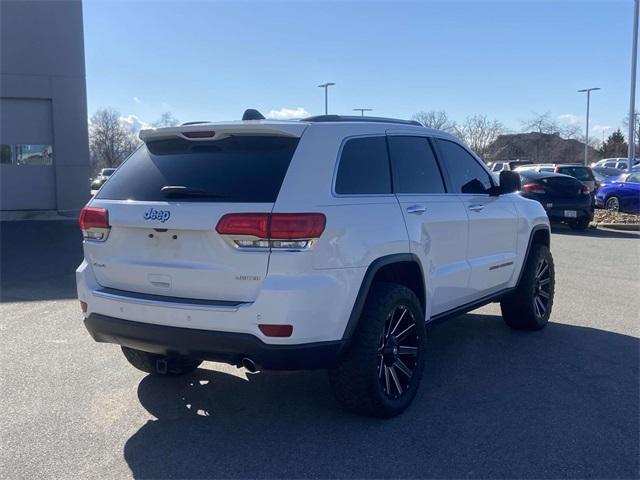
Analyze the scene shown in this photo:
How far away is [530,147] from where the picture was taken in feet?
188

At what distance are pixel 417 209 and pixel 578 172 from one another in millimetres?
20278

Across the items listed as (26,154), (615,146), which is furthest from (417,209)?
(615,146)

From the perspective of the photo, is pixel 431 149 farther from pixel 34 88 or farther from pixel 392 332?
pixel 34 88

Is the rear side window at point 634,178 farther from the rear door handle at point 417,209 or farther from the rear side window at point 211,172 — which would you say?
the rear side window at point 211,172

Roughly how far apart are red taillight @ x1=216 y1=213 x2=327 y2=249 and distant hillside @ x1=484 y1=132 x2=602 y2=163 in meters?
51.1

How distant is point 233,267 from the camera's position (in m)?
3.70

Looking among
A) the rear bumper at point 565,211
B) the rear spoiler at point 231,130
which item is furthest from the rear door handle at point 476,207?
the rear bumper at point 565,211

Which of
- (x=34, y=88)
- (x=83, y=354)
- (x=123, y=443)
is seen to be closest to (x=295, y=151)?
(x=123, y=443)

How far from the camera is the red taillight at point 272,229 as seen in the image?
3.64 meters

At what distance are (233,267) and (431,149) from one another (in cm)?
229

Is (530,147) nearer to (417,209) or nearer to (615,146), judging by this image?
(615,146)

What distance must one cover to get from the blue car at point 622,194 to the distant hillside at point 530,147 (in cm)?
3303

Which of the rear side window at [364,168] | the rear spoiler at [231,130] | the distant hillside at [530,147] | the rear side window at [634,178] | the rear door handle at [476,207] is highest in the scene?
the distant hillside at [530,147]

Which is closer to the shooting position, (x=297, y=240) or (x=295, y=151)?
(x=297, y=240)
